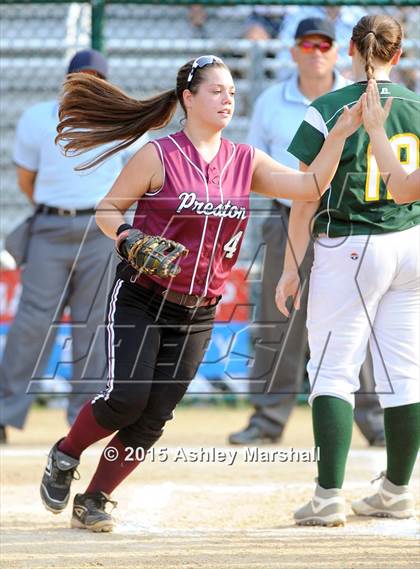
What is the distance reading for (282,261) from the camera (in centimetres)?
695

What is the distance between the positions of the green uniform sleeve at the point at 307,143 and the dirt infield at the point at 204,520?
1.56 meters

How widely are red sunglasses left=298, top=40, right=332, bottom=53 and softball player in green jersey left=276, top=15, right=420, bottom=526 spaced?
2101mm

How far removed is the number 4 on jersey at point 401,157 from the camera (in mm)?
4465

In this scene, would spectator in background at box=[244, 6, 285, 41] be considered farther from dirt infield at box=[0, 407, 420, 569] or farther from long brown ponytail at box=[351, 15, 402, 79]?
long brown ponytail at box=[351, 15, 402, 79]

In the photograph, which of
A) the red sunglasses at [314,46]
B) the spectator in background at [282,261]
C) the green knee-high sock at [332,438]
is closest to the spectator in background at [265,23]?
the spectator in background at [282,261]

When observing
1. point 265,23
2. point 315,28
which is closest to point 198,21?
point 265,23

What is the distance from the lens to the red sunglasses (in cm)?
661

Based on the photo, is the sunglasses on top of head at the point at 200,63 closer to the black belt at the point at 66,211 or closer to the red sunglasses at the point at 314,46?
the red sunglasses at the point at 314,46

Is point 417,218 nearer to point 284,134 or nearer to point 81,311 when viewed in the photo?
point 284,134

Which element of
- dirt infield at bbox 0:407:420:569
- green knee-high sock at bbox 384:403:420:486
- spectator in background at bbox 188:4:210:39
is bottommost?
dirt infield at bbox 0:407:420:569

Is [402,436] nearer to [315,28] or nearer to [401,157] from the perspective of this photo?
[401,157]

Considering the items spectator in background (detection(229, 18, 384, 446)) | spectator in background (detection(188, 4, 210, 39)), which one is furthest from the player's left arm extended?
spectator in background (detection(188, 4, 210, 39))

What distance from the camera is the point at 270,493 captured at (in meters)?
5.48

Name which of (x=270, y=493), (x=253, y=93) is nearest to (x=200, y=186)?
(x=270, y=493)
